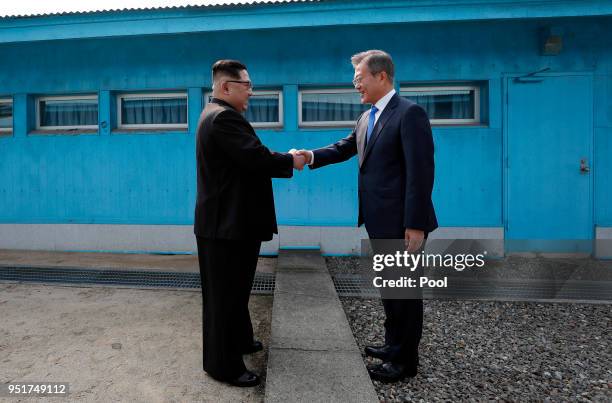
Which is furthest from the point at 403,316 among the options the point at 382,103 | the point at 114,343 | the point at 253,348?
the point at 114,343

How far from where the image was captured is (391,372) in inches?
93.3

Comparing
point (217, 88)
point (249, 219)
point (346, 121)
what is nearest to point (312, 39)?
point (346, 121)

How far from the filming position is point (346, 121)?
5805 millimetres

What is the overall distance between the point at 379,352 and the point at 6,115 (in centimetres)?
687

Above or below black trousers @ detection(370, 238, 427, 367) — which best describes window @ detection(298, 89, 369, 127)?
above

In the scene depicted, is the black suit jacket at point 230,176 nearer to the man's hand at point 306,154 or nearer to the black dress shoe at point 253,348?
the man's hand at point 306,154

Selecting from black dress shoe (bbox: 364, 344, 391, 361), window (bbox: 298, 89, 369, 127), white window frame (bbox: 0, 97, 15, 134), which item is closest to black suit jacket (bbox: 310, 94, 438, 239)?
black dress shoe (bbox: 364, 344, 391, 361)

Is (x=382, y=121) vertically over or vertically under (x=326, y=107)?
under

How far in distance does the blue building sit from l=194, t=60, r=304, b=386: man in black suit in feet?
11.0

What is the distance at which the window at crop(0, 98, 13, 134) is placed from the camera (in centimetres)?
625

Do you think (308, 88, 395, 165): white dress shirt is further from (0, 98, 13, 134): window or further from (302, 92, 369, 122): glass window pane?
(0, 98, 13, 134): window

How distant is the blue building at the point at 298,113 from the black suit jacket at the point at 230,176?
11.2 feet

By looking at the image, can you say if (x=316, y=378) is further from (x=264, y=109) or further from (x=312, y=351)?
(x=264, y=109)

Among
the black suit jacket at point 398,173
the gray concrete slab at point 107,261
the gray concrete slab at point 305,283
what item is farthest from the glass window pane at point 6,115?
the black suit jacket at point 398,173
